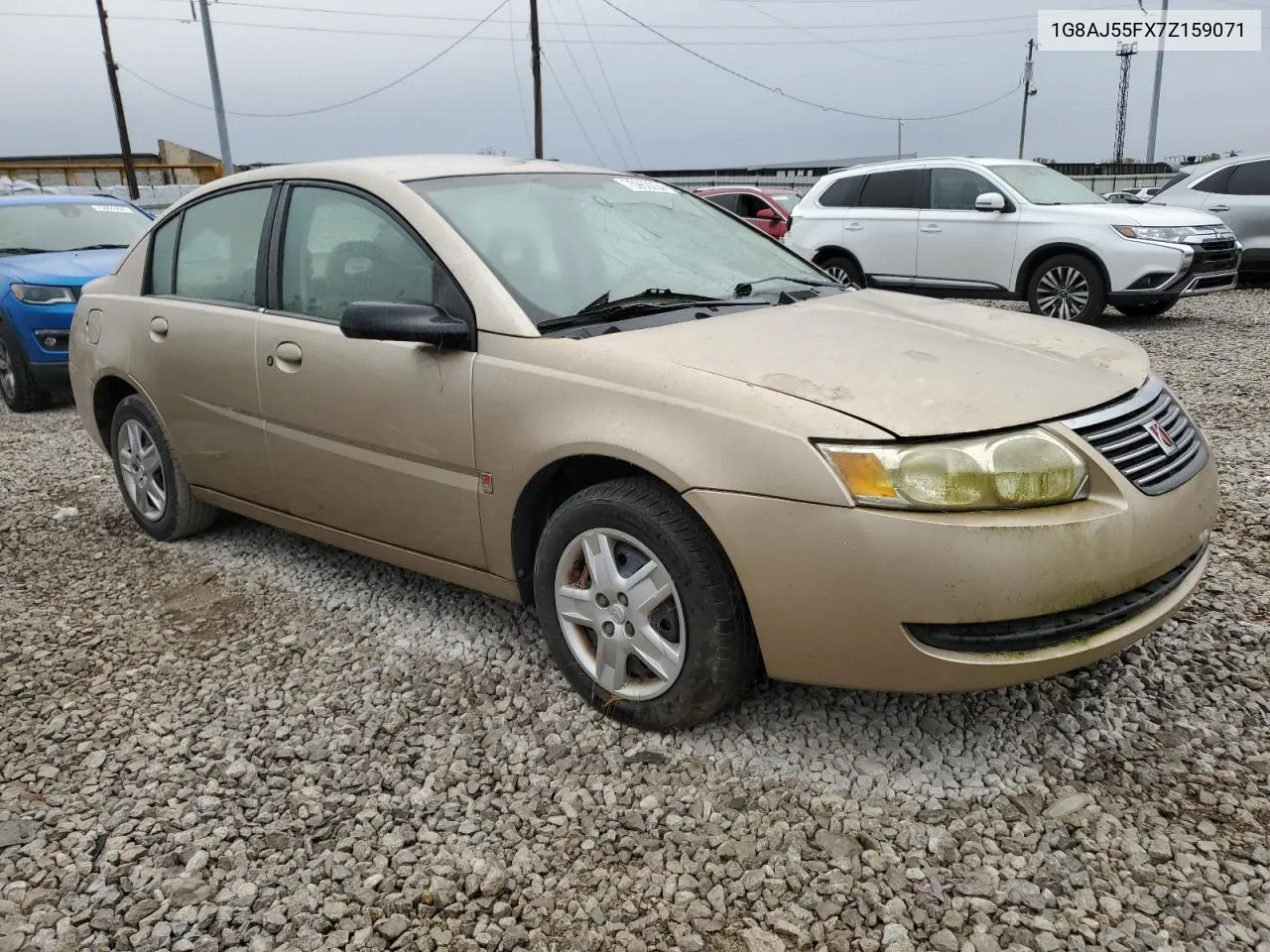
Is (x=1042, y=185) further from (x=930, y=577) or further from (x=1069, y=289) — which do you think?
(x=930, y=577)

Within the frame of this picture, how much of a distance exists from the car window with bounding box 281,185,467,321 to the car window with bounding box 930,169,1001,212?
8.26 metres

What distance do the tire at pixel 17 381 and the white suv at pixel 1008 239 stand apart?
7793 mm

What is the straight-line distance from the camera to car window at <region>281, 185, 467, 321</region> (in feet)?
10.3

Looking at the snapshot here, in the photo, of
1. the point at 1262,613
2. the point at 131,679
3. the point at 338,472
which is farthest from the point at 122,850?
the point at 1262,613

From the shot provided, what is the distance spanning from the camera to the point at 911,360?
2.67m

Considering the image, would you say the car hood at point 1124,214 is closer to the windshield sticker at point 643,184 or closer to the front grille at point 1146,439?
the windshield sticker at point 643,184

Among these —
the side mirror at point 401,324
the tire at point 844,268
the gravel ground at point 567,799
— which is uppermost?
the side mirror at point 401,324

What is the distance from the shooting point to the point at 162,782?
8.87 feet

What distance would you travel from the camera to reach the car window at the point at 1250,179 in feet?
38.6

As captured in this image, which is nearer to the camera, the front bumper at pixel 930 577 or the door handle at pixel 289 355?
the front bumper at pixel 930 577

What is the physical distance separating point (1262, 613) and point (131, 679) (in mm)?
3818

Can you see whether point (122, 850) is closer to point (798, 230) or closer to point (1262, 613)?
point (1262, 613)

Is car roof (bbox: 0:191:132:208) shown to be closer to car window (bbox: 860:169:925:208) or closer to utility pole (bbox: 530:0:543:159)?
car window (bbox: 860:169:925:208)

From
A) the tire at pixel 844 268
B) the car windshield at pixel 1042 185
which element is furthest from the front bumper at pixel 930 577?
the tire at pixel 844 268
